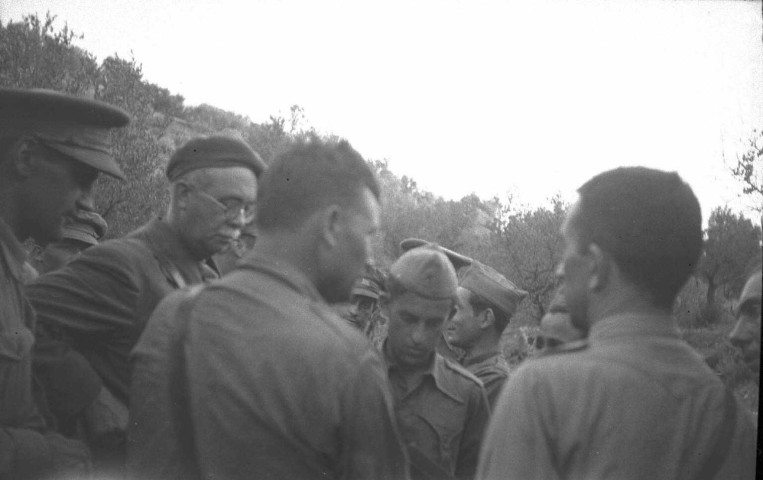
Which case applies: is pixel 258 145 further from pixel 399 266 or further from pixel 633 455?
pixel 633 455

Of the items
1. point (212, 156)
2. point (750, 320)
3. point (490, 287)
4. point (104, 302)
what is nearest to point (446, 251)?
point (490, 287)

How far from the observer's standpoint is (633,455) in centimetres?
186

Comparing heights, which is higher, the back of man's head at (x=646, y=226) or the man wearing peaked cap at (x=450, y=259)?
the back of man's head at (x=646, y=226)

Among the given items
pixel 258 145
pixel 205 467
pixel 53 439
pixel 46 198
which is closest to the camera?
pixel 205 467

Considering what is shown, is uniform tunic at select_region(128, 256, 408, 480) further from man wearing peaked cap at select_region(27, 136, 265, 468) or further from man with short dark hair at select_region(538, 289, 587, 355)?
man with short dark hair at select_region(538, 289, 587, 355)

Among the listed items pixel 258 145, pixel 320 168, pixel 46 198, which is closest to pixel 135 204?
pixel 258 145

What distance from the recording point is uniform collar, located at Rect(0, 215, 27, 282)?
2.55 meters

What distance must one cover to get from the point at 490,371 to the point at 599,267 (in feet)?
6.29

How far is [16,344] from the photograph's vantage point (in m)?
2.45

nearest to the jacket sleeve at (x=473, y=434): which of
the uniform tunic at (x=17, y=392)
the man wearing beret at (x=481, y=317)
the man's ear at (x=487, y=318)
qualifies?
the man wearing beret at (x=481, y=317)

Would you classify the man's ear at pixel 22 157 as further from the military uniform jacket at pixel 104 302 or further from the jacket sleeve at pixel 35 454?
the jacket sleeve at pixel 35 454

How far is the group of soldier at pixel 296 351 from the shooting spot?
185 cm

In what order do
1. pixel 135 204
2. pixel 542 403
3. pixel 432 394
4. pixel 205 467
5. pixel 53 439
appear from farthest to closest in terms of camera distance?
pixel 135 204, pixel 432 394, pixel 53 439, pixel 205 467, pixel 542 403

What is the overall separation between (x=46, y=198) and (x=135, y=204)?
1.54 meters
